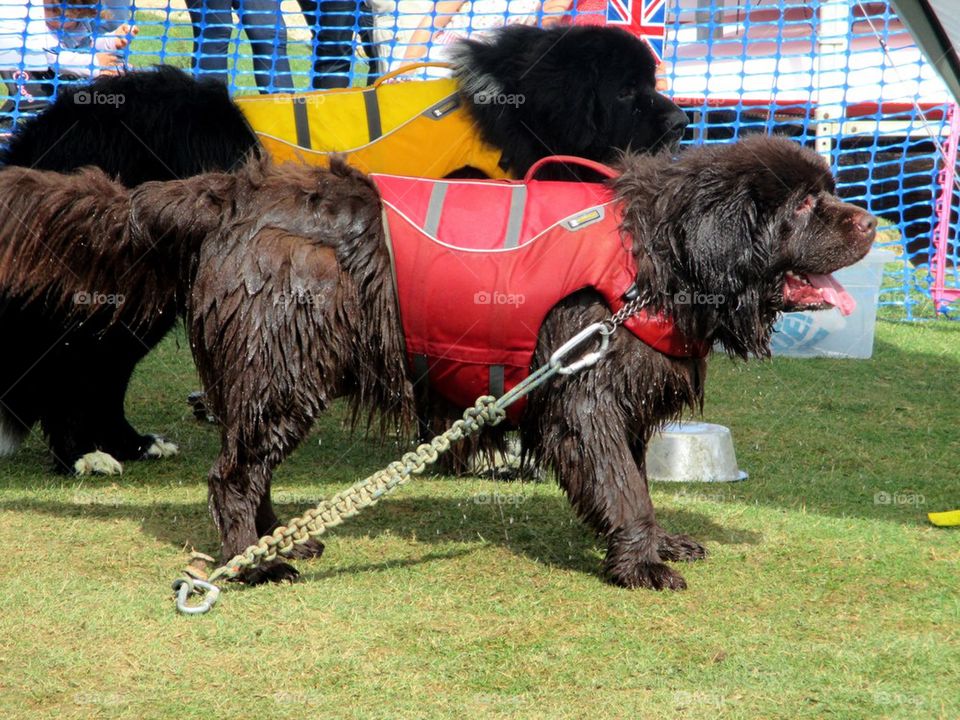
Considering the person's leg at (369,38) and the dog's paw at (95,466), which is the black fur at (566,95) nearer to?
the dog's paw at (95,466)

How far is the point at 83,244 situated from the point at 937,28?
11.6ft

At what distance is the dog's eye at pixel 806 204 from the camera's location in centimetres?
369

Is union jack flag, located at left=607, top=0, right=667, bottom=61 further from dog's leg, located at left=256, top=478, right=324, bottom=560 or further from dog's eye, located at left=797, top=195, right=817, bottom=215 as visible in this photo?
dog's leg, located at left=256, top=478, right=324, bottom=560

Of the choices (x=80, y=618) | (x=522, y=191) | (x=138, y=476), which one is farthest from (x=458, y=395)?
(x=138, y=476)

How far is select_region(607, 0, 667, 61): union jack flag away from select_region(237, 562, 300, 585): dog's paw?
6.03m

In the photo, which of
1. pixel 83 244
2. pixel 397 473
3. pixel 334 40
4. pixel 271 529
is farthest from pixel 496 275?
pixel 334 40

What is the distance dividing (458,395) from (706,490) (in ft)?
5.09

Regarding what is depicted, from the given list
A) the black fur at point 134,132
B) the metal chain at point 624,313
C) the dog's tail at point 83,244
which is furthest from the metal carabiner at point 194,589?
the black fur at point 134,132

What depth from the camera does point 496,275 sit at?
3.75 m

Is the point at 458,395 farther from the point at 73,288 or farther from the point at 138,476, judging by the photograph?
the point at 138,476

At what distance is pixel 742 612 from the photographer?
3588mm

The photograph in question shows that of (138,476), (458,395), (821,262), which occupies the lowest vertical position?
(138,476)

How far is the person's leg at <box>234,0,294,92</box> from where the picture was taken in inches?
314

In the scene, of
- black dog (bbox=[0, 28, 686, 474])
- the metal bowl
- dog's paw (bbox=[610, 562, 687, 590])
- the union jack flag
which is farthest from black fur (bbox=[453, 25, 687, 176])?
the union jack flag
